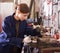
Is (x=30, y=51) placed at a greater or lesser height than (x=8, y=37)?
lesser

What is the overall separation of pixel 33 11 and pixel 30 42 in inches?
108

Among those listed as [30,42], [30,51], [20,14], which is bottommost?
[30,51]

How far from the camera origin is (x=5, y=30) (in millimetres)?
2135

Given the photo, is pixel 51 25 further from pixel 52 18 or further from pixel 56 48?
pixel 56 48

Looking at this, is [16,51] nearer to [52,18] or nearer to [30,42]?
[30,42]

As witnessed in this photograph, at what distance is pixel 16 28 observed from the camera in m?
2.18

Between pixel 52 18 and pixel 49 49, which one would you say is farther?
pixel 52 18

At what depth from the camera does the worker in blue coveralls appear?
2082mm

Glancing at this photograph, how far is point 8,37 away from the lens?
2131 millimetres

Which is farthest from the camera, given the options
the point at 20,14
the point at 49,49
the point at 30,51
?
the point at 30,51

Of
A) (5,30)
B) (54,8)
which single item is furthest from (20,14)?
(54,8)

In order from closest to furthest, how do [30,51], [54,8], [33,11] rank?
[30,51], [54,8], [33,11]

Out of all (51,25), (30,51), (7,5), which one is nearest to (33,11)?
(7,5)

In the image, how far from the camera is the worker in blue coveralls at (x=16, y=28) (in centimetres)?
208
